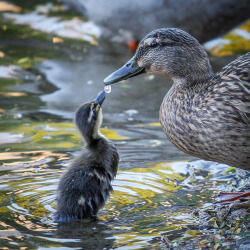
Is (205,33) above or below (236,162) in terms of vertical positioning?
above

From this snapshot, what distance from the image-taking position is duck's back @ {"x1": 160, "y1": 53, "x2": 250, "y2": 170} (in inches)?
173

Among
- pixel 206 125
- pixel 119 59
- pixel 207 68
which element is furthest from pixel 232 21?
pixel 206 125

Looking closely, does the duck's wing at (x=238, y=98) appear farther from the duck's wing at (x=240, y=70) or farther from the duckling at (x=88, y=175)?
the duckling at (x=88, y=175)

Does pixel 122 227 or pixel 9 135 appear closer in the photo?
pixel 122 227

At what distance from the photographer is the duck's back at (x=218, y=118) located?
4.40 m

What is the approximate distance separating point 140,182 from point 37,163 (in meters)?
1.08

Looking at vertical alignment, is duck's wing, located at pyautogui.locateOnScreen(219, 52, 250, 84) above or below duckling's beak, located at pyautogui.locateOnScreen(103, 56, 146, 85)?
below

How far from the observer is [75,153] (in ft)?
19.5

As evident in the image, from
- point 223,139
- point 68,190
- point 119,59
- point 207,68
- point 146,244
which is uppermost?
point 119,59

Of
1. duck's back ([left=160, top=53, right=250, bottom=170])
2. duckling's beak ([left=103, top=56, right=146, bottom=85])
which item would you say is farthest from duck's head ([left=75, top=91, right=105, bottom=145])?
duck's back ([left=160, top=53, right=250, bottom=170])

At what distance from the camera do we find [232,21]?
950 cm

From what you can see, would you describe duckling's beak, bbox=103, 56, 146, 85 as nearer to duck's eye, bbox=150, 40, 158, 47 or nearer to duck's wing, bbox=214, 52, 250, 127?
duck's eye, bbox=150, 40, 158, 47

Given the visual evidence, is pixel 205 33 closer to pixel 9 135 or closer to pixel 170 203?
pixel 9 135

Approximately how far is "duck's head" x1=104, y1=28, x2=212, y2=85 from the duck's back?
0.26m
